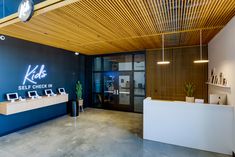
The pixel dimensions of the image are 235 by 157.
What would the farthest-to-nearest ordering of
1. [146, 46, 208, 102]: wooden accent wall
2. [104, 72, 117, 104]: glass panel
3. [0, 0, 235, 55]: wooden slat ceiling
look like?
1. [104, 72, 117, 104]: glass panel
2. [146, 46, 208, 102]: wooden accent wall
3. [0, 0, 235, 55]: wooden slat ceiling

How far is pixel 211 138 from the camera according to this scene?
3.70 metres

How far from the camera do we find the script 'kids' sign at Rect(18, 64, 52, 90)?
539 cm

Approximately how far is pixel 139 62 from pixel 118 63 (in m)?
1.19

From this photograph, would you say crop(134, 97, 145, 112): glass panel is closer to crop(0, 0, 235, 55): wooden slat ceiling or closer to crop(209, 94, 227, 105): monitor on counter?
crop(0, 0, 235, 55): wooden slat ceiling

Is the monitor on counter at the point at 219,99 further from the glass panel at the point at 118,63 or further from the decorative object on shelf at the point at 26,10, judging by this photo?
the decorative object on shelf at the point at 26,10

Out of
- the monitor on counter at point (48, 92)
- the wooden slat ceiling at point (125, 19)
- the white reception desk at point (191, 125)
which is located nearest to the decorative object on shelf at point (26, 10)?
the wooden slat ceiling at point (125, 19)

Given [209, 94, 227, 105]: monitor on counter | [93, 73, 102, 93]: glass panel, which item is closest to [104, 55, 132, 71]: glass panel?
[93, 73, 102, 93]: glass panel

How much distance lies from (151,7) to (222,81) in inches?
123

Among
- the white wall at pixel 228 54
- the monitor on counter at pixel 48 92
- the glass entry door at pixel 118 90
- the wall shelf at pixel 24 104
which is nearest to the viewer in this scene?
the white wall at pixel 228 54

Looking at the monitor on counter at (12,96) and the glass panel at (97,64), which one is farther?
the glass panel at (97,64)

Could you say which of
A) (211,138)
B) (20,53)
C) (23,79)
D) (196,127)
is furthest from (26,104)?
(211,138)

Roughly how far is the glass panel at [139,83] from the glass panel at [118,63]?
59 centimetres

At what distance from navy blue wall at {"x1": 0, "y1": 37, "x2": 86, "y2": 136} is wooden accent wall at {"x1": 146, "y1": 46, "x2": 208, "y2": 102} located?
13.1ft

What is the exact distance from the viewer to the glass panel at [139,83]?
24.7 ft
